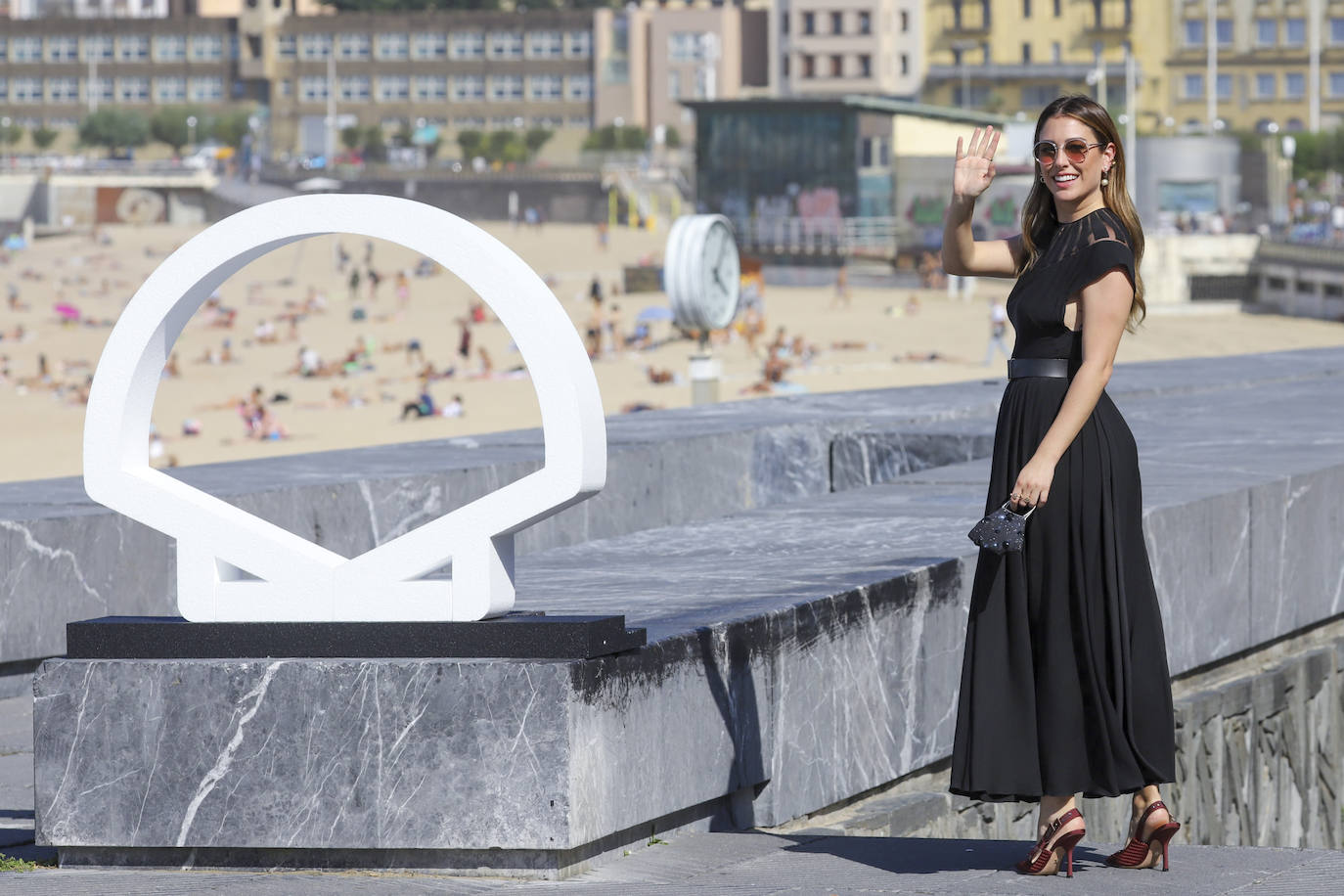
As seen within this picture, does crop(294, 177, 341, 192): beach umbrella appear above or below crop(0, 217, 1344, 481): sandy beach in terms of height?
above

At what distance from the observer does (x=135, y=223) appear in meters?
92.9

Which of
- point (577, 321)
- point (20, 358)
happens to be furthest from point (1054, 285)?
point (577, 321)

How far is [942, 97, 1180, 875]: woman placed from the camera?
4051 mm

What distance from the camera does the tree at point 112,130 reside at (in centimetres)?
11319

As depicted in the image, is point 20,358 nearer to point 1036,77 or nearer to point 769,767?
point 769,767

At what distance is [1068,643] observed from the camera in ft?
13.4

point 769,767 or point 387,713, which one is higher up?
point 387,713

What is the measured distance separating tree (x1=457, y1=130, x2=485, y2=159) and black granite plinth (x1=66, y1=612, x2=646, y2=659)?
10343 cm

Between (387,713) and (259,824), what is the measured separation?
0.35m

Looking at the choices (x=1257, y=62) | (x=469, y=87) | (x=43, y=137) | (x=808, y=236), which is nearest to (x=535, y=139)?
(x=469, y=87)

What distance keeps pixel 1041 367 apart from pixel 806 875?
3.67 ft

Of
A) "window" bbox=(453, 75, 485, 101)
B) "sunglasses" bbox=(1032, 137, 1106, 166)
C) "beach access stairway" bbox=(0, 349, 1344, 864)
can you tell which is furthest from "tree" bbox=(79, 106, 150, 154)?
"sunglasses" bbox=(1032, 137, 1106, 166)

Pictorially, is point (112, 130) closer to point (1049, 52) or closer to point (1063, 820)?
point (1049, 52)

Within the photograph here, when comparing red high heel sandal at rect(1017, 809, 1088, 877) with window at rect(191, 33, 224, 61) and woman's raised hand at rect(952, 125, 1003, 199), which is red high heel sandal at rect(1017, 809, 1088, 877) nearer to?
woman's raised hand at rect(952, 125, 1003, 199)
